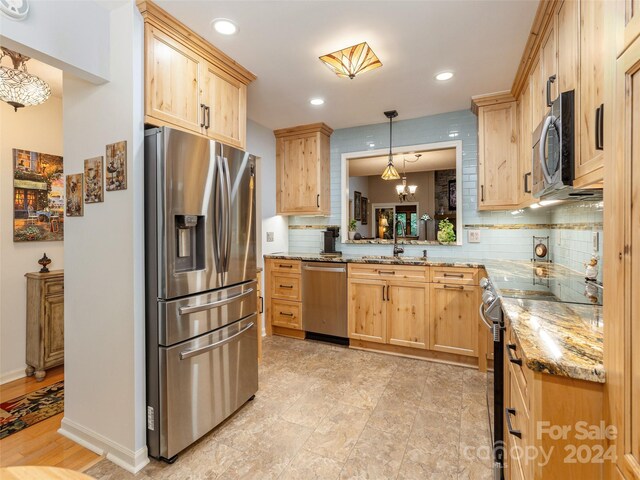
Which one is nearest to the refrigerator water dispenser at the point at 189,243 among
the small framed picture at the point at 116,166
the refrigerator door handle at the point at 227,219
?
the refrigerator door handle at the point at 227,219

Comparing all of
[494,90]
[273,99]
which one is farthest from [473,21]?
[273,99]

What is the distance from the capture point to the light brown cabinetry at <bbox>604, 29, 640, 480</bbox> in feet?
2.35

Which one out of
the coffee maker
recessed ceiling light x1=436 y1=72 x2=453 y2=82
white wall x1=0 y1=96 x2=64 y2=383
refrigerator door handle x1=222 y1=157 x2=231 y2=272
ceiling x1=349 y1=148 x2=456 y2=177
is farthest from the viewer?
the coffee maker

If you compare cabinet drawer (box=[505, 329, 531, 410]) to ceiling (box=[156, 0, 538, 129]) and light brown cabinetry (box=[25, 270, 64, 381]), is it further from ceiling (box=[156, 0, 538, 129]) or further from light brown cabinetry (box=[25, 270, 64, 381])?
light brown cabinetry (box=[25, 270, 64, 381])

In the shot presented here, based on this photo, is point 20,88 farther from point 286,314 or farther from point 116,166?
point 286,314

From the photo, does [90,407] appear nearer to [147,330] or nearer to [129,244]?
[147,330]

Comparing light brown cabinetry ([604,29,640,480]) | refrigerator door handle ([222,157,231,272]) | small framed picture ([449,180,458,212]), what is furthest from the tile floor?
small framed picture ([449,180,458,212])

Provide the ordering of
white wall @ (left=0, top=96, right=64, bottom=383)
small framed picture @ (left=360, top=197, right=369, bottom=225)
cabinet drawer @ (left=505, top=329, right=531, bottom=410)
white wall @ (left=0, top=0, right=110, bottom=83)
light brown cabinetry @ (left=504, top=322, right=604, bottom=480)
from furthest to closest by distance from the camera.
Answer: small framed picture @ (left=360, top=197, right=369, bottom=225), white wall @ (left=0, top=96, right=64, bottom=383), white wall @ (left=0, top=0, right=110, bottom=83), cabinet drawer @ (left=505, top=329, right=531, bottom=410), light brown cabinetry @ (left=504, top=322, right=604, bottom=480)

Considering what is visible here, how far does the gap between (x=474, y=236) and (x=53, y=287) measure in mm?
4214

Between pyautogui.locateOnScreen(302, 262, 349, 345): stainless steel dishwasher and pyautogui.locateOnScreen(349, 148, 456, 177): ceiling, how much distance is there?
1583mm

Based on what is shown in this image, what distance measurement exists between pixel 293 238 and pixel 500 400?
3.23 meters

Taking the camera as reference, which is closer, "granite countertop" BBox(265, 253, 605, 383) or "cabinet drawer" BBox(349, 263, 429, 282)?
"granite countertop" BBox(265, 253, 605, 383)

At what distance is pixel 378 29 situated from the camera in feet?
6.67

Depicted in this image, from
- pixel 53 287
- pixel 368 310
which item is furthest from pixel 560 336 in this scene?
pixel 53 287
